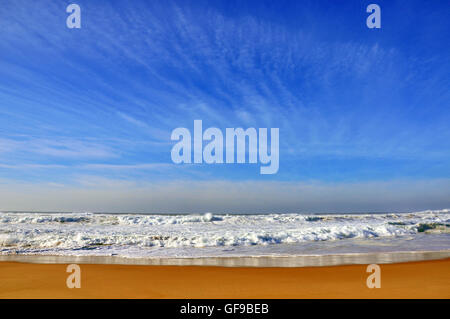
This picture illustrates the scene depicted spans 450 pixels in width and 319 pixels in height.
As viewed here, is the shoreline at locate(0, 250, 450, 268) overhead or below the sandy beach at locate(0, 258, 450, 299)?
below

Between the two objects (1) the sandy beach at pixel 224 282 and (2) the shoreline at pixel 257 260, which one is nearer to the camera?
(1) the sandy beach at pixel 224 282

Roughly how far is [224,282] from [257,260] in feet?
6.61

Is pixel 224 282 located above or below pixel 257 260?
above

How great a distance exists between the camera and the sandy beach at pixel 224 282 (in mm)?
4613

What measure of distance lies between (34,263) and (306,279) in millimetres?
6932

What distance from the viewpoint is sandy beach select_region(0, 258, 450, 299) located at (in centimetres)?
461

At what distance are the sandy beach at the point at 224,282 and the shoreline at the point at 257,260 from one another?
0.44 metres

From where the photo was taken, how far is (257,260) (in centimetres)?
723

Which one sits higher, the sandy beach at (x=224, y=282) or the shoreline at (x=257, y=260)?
the sandy beach at (x=224, y=282)

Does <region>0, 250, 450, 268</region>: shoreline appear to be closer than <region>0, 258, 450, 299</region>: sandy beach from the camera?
No

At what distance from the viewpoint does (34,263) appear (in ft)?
25.0

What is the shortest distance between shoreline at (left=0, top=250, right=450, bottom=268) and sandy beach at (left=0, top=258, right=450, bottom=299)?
435mm

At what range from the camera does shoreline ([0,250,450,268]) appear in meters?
7.11
